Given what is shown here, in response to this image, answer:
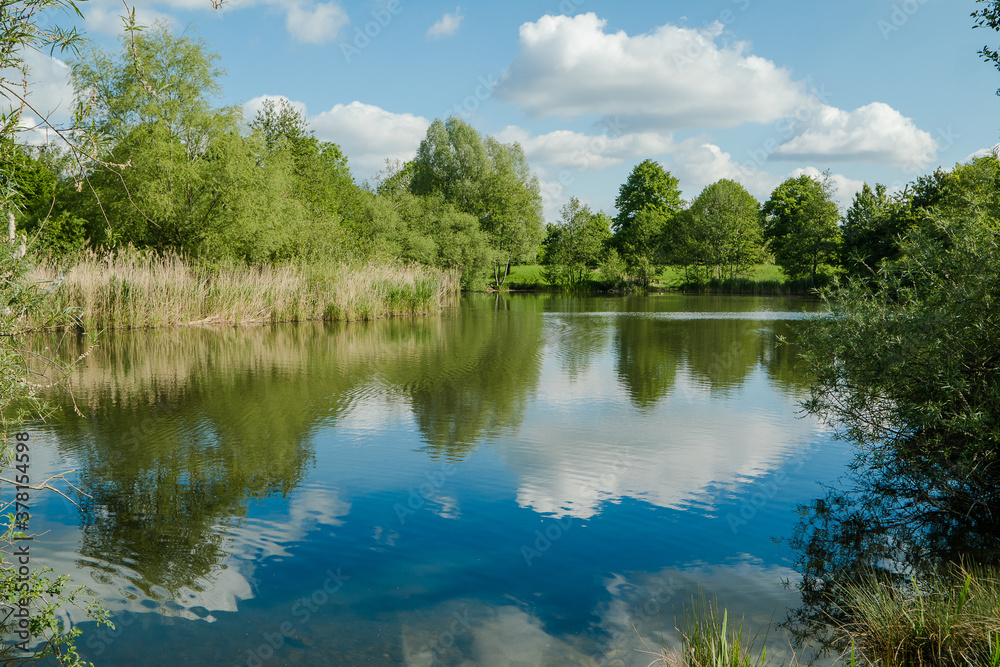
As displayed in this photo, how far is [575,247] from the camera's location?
6178 cm

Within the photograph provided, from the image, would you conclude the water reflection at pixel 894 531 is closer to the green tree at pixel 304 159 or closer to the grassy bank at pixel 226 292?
the grassy bank at pixel 226 292

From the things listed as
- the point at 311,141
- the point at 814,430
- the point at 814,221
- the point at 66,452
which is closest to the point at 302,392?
the point at 66,452

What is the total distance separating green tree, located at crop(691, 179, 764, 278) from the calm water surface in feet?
162

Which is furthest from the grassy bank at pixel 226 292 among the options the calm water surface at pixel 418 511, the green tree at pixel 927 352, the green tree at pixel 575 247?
the green tree at pixel 575 247

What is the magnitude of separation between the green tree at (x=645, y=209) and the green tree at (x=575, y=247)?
3.08 meters

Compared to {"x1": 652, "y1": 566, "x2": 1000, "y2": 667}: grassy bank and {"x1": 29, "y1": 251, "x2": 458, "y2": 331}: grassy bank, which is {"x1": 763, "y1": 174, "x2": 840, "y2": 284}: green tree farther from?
{"x1": 652, "y1": 566, "x2": 1000, "y2": 667}: grassy bank

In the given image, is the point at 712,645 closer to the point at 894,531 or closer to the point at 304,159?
the point at 894,531

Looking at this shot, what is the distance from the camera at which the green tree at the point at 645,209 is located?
62594 millimetres

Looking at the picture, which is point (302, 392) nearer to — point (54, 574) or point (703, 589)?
point (54, 574)

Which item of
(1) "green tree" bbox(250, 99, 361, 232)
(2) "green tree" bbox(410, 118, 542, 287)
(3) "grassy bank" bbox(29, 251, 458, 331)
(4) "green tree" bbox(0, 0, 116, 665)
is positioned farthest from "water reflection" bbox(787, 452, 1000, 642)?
(2) "green tree" bbox(410, 118, 542, 287)

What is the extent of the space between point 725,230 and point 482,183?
72.0 ft

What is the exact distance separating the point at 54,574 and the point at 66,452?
328cm

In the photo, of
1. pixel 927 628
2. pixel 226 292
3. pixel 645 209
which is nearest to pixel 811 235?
pixel 645 209

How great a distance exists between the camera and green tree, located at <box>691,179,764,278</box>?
5853 cm
